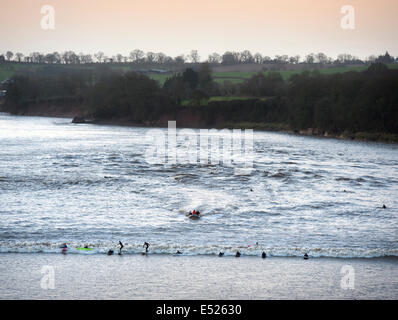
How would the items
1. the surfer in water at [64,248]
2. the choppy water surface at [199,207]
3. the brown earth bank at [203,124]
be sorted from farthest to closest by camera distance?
the brown earth bank at [203,124], the choppy water surface at [199,207], the surfer in water at [64,248]

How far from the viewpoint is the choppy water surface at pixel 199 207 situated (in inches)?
725

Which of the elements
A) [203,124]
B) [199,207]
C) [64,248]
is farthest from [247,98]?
[64,248]

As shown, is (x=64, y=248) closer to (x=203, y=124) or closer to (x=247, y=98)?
(x=203, y=124)

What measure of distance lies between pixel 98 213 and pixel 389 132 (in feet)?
223

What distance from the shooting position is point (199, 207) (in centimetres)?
2495

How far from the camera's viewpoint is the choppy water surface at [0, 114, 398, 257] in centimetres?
1842

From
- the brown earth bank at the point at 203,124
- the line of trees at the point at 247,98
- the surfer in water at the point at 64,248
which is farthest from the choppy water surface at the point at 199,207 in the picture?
the line of trees at the point at 247,98

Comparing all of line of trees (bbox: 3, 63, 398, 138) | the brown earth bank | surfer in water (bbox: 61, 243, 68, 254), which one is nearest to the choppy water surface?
surfer in water (bbox: 61, 243, 68, 254)

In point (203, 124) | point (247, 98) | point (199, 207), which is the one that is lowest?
point (199, 207)

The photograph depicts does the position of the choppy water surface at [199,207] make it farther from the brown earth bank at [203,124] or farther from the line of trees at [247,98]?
the line of trees at [247,98]

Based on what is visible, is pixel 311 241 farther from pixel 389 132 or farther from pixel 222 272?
pixel 389 132

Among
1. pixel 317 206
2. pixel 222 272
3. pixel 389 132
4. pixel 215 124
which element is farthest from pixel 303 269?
pixel 215 124

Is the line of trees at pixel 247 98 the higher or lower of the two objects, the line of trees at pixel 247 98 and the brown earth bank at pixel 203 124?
the higher

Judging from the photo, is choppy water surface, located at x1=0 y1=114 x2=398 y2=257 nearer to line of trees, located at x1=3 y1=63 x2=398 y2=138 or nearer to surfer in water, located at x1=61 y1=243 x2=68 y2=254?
surfer in water, located at x1=61 y1=243 x2=68 y2=254
